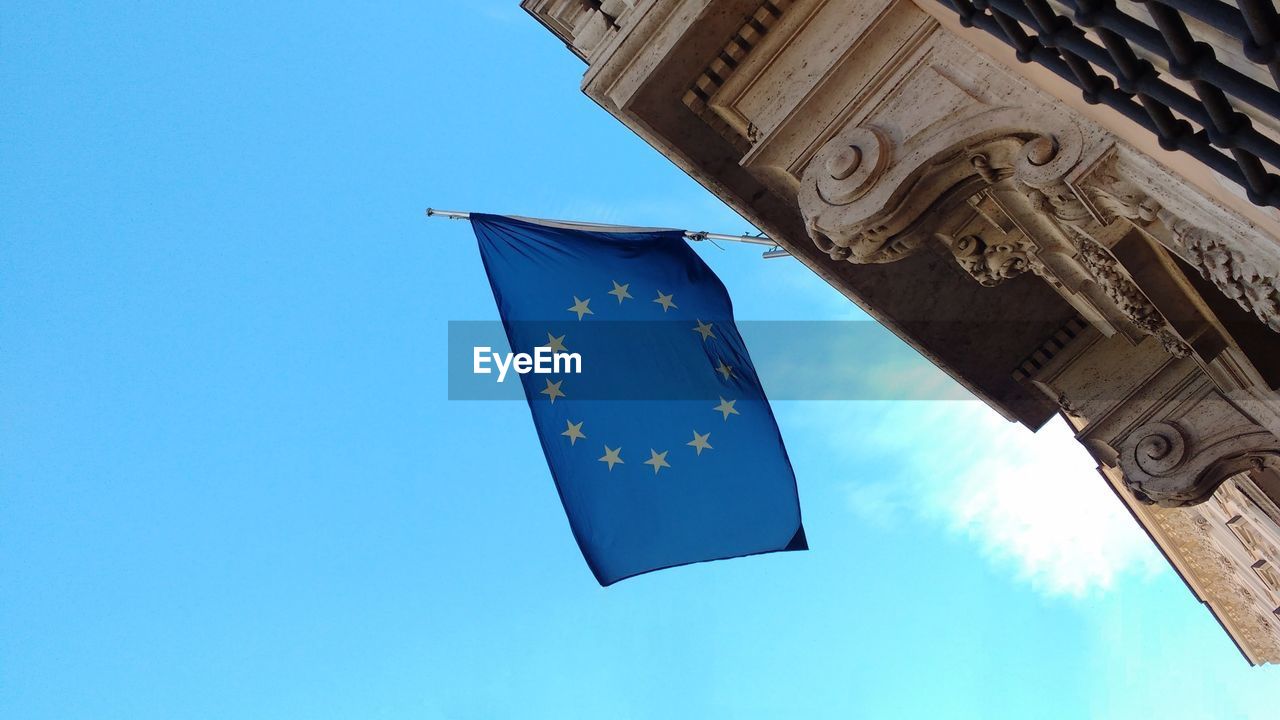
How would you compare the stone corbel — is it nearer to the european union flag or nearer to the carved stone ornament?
the carved stone ornament

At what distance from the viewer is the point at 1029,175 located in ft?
23.0

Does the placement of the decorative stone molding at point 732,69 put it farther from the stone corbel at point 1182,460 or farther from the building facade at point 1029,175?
the stone corbel at point 1182,460

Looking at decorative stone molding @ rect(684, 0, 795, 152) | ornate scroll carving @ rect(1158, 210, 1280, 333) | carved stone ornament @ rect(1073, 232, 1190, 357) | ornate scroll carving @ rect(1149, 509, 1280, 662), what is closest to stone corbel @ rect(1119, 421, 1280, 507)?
carved stone ornament @ rect(1073, 232, 1190, 357)

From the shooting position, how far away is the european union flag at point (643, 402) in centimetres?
1082

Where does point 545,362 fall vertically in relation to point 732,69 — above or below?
below

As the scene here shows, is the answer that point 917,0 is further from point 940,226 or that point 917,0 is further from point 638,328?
point 638,328

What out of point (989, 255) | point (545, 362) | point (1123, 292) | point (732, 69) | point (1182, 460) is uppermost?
point (1182, 460)

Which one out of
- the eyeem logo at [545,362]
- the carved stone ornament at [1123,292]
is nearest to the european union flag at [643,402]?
the eyeem logo at [545,362]

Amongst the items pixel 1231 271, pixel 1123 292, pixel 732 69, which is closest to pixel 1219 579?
pixel 1123 292

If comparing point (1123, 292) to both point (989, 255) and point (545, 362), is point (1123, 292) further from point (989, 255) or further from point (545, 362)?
point (545, 362)

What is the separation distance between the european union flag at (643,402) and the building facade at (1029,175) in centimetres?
153

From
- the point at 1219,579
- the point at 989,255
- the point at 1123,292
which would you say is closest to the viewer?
the point at 989,255

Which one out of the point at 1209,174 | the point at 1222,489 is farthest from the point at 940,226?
the point at 1222,489

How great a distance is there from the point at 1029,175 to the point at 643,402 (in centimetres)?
529
